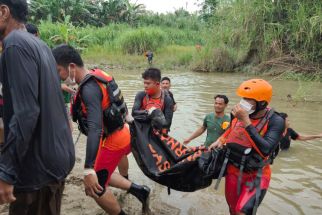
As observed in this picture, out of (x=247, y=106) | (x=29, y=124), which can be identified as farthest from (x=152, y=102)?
(x=29, y=124)

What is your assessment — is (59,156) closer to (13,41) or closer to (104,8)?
(13,41)

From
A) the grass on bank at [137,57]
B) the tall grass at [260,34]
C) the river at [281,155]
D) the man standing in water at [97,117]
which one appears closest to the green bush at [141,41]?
the grass on bank at [137,57]

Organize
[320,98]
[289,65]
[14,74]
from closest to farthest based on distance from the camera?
1. [14,74]
2. [320,98]
3. [289,65]

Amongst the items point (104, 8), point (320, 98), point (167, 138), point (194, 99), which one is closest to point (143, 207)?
point (167, 138)

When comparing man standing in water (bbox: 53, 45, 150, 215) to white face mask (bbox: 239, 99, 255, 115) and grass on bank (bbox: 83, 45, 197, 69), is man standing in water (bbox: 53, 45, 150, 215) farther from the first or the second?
grass on bank (bbox: 83, 45, 197, 69)

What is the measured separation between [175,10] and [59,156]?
45.6m

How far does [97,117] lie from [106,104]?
26cm

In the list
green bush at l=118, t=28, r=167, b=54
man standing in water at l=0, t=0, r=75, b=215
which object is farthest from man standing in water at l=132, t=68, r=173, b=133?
green bush at l=118, t=28, r=167, b=54

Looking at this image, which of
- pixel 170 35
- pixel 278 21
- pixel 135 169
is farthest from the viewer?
pixel 170 35

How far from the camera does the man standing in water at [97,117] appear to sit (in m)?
2.97

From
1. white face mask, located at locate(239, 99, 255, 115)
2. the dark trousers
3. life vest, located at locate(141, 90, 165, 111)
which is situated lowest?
life vest, located at locate(141, 90, 165, 111)

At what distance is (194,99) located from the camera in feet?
40.9

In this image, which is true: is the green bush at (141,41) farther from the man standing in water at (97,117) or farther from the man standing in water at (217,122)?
the man standing in water at (97,117)

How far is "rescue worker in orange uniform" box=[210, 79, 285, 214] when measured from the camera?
11.1ft
